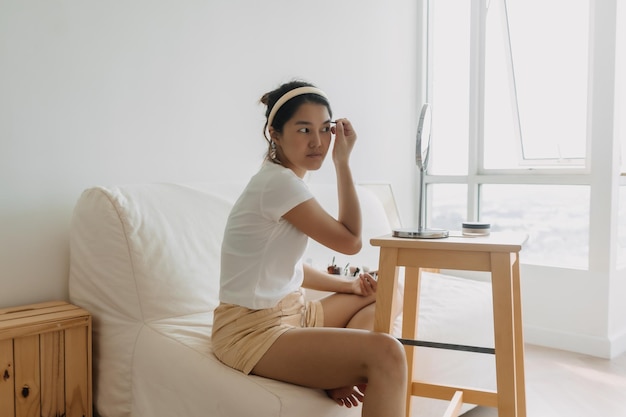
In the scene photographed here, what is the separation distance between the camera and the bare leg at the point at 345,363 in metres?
1.23

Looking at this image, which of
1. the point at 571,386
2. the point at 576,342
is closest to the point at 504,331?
the point at 571,386

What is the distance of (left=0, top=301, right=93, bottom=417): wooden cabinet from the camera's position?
5.05 feet

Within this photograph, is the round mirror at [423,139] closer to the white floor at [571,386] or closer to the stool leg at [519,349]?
the stool leg at [519,349]

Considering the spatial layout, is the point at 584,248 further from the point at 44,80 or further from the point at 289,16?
the point at 44,80

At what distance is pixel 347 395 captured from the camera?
52.7 inches

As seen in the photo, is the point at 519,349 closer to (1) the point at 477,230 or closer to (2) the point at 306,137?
(1) the point at 477,230

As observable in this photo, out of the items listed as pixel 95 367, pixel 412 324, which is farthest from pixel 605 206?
pixel 95 367

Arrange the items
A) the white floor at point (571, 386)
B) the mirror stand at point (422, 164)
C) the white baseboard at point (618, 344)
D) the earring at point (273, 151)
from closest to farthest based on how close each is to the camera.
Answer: the mirror stand at point (422, 164)
the earring at point (273, 151)
the white floor at point (571, 386)
the white baseboard at point (618, 344)

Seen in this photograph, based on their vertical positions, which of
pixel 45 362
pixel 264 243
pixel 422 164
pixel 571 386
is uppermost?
pixel 422 164

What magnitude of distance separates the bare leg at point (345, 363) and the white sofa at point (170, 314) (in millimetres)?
44

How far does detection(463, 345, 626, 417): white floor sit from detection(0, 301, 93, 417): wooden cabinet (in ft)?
4.82

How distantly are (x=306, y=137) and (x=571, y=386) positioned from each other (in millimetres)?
1856

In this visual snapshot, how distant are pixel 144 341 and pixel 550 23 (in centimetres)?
312

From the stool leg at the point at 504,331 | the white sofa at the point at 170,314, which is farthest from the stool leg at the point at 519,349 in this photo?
the white sofa at the point at 170,314
